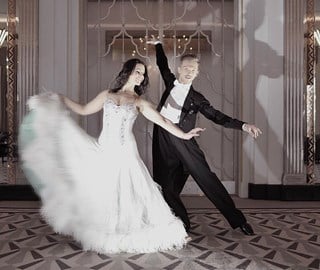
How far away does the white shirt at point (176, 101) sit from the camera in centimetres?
389

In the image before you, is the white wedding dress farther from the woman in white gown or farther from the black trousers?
the black trousers

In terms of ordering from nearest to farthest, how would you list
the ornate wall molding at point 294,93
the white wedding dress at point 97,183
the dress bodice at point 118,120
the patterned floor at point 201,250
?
the patterned floor at point 201,250, the white wedding dress at point 97,183, the dress bodice at point 118,120, the ornate wall molding at point 294,93

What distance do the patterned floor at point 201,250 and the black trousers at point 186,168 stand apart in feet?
0.87

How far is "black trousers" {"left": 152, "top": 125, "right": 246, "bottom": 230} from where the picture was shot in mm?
3846

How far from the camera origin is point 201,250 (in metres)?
3.47

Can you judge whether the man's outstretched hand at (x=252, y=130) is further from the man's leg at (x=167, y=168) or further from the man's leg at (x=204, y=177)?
the man's leg at (x=167, y=168)

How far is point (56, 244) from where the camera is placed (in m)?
3.66

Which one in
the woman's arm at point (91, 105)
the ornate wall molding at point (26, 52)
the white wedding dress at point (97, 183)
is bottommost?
the white wedding dress at point (97, 183)

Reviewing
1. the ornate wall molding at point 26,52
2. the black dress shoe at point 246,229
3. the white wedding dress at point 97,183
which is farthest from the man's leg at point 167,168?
the ornate wall molding at point 26,52

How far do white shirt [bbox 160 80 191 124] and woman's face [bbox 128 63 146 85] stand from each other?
1.37ft

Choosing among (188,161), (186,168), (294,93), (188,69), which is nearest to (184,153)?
(188,161)

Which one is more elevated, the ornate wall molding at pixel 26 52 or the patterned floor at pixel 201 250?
the ornate wall molding at pixel 26 52

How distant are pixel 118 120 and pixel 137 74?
43cm

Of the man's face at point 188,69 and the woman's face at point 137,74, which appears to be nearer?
the woman's face at point 137,74
